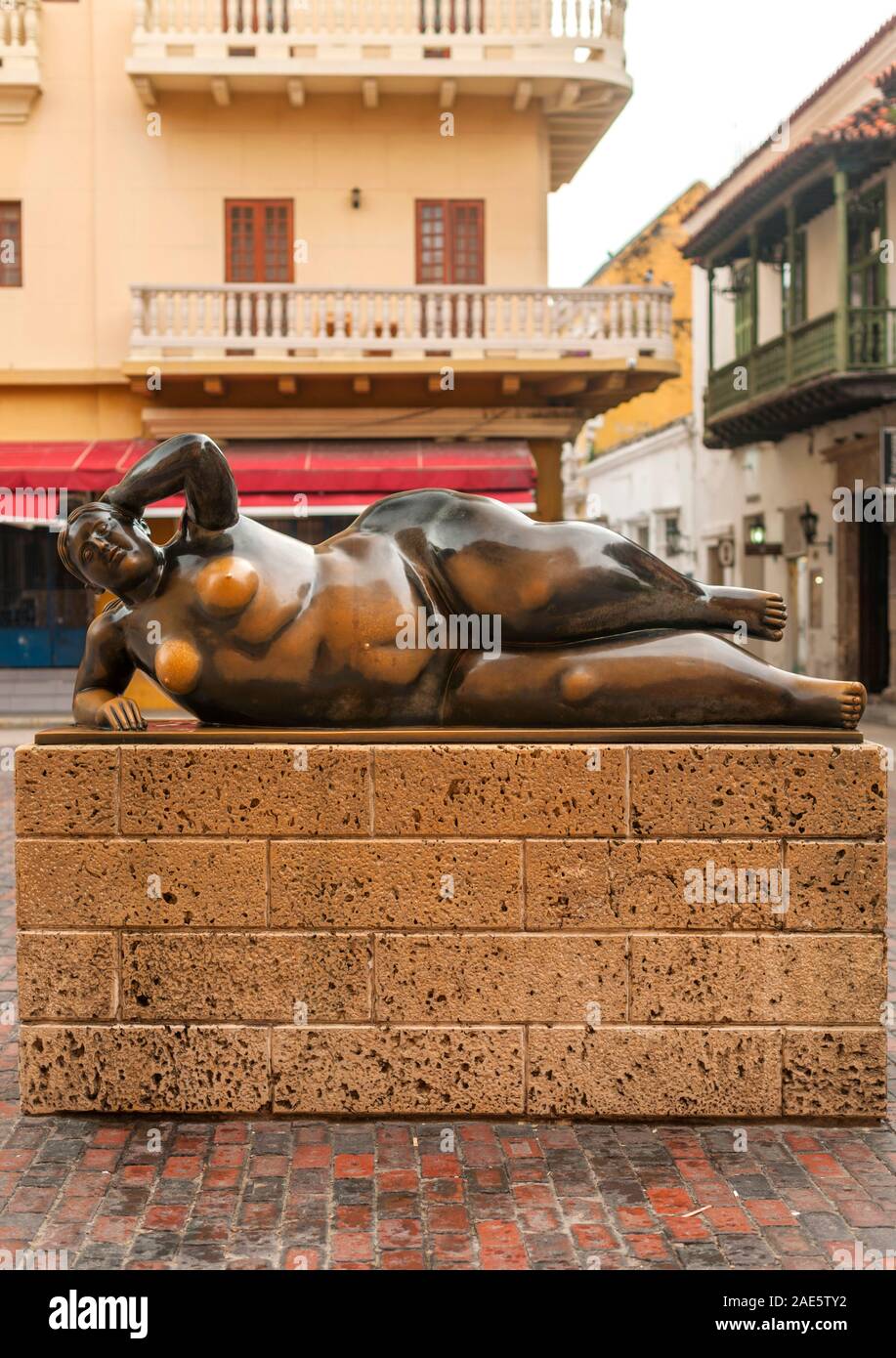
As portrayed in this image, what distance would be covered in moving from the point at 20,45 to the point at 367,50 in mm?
4527

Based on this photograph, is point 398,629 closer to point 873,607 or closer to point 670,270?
point 873,607

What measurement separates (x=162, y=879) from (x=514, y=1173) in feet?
4.26

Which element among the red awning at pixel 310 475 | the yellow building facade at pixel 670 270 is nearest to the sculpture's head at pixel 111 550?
the red awning at pixel 310 475

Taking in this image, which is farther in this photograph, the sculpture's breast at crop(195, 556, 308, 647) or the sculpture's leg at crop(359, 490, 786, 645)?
the sculpture's leg at crop(359, 490, 786, 645)

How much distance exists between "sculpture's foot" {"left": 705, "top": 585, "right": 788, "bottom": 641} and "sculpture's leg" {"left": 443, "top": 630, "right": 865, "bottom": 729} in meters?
0.18

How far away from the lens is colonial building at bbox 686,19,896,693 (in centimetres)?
2272

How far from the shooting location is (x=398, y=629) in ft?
15.0

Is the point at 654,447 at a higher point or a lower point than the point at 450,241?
lower

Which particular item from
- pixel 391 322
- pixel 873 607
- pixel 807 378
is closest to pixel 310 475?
pixel 391 322

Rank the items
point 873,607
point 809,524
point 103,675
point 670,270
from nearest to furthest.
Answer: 1. point 103,675
2. point 873,607
3. point 809,524
4. point 670,270

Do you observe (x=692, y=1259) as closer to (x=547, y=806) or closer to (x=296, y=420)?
(x=547, y=806)

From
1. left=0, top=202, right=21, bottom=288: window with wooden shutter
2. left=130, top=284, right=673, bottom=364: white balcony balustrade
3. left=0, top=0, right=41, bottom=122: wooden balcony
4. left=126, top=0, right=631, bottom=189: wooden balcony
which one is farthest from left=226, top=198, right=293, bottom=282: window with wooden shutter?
left=0, top=0, right=41, bottom=122: wooden balcony

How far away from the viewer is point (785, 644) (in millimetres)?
29656

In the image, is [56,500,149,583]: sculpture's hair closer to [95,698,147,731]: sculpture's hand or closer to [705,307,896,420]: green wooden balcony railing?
[95,698,147,731]: sculpture's hand
